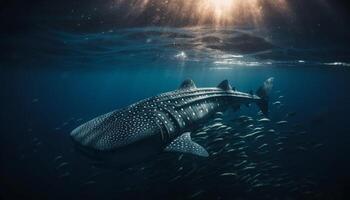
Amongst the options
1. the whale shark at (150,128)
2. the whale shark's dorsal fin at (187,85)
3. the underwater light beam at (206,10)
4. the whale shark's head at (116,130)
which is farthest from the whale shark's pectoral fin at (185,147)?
the underwater light beam at (206,10)

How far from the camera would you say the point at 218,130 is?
1127 centimetres

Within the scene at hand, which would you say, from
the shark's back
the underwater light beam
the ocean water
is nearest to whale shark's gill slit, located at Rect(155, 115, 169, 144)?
the shark's back

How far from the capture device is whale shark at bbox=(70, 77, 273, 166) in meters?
5.29

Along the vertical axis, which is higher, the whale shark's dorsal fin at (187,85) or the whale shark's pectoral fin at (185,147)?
the whale shark's dorsal fin at (187,85)

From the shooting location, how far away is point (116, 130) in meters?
5.72

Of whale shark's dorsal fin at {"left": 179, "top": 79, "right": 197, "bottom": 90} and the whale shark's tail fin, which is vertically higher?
whale shark's dorsal fin at {"left": 179, "top": 79, "right": 197, "bottom": 90}

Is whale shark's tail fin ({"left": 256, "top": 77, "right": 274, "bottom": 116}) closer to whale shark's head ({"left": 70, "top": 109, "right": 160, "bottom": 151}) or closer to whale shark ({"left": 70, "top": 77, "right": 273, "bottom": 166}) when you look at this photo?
whale shark ({"left": 70, "top": 77, "right": 273, "bottom": 166})

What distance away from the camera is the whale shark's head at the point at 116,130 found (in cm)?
526

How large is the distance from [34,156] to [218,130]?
64.7ft

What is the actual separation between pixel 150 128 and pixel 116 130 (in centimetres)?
70

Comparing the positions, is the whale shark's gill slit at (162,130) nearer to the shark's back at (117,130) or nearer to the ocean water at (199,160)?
the shark's back at (117,130)

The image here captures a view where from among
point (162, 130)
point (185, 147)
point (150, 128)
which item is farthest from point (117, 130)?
point (185, 147)

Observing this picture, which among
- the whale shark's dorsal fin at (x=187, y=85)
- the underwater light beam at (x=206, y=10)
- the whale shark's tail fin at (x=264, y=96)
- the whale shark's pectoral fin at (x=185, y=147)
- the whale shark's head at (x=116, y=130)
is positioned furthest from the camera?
the whale shark's tail fin at (x=264, y=96)

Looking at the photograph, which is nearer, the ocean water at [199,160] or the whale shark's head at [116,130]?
the whale shark's head at [116,130]
